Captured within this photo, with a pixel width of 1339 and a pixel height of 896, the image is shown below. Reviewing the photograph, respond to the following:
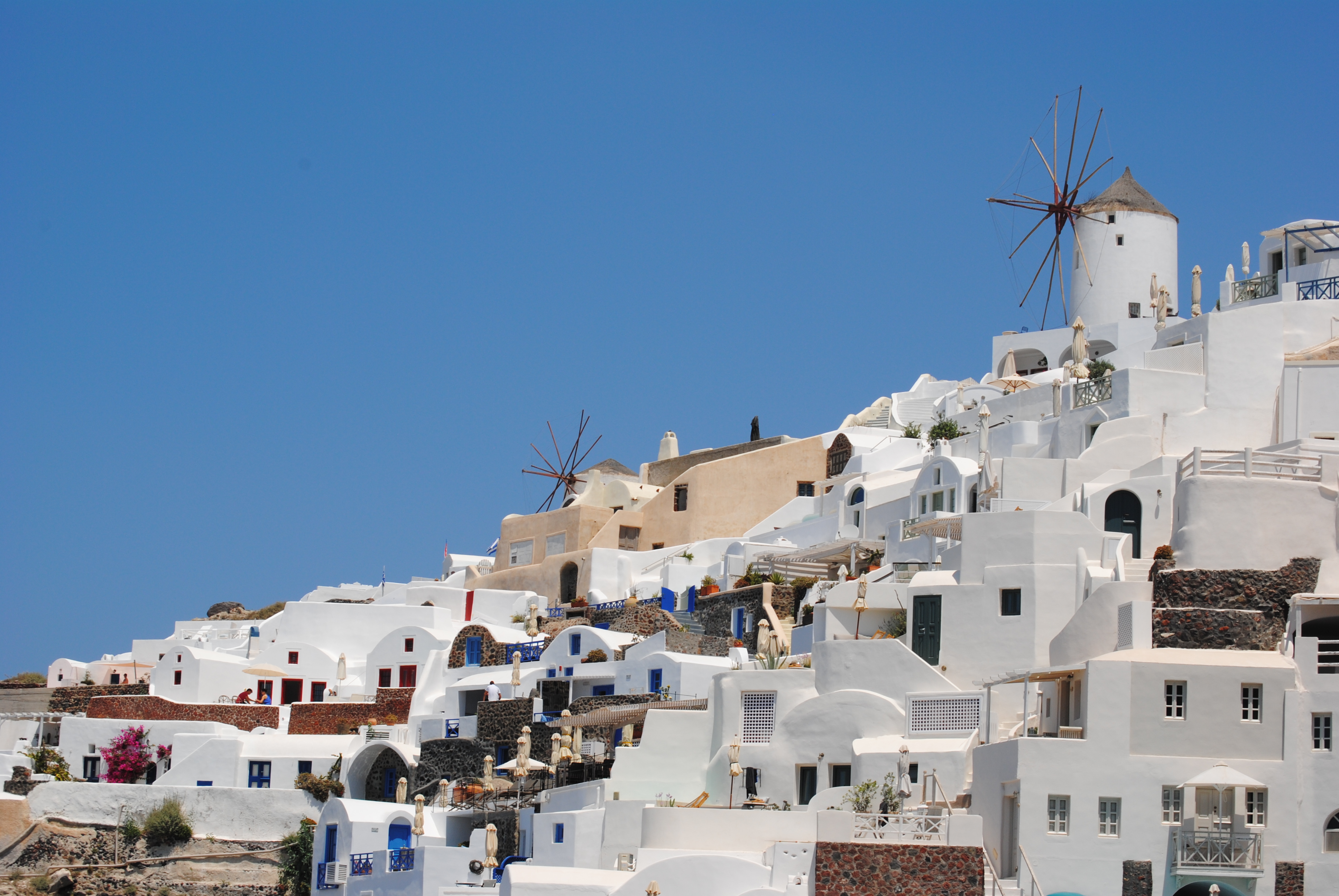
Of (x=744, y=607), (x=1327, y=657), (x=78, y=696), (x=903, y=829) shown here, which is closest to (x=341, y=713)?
(x=78, y=696)

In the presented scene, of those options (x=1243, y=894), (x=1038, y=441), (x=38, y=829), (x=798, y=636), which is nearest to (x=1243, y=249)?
(x=1038, y=441)

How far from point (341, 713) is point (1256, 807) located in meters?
31.2

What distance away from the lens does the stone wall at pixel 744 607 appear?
53.7 m

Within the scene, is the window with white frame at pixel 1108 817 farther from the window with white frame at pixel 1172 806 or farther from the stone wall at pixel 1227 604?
the stone wall at pixel 1227 604

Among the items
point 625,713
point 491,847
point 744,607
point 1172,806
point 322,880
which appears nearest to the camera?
point 1172,806

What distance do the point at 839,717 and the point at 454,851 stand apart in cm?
969

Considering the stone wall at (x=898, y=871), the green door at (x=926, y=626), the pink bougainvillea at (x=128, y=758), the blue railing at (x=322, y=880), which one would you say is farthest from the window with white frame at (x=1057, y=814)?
the pink bougainvillea at (x=128, y=758)

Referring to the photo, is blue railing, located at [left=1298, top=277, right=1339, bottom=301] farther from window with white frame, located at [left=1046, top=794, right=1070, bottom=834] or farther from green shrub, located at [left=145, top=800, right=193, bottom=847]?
green shrub, located at [left=145, top=800, right=193, bottom=847]

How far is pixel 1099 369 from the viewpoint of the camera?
55.8 metres

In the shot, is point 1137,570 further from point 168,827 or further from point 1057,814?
point 168,827

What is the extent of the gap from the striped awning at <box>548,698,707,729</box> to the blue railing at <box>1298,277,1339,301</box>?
2121 cm

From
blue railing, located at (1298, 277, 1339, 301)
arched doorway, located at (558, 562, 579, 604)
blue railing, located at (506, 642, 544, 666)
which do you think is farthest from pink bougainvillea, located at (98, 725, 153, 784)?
blue railing, located at (1298, 277, 1339, 301)

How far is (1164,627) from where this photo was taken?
38531 mm

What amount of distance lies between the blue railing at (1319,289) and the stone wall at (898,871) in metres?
24.8
